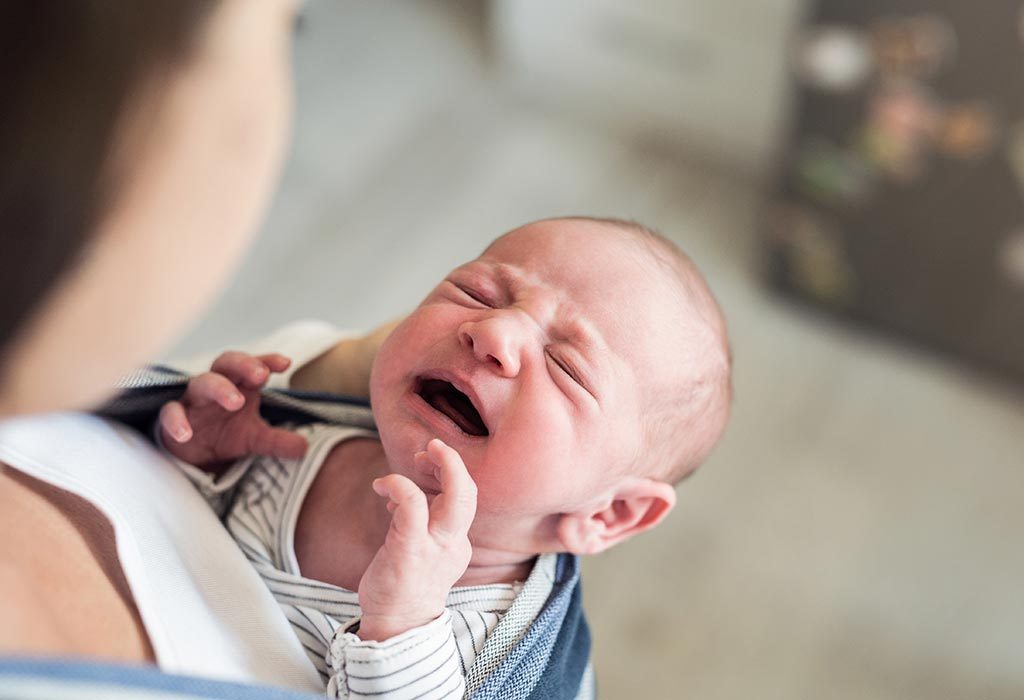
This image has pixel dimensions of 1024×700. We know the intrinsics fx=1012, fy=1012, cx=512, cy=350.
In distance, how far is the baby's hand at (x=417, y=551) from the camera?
2.04ft

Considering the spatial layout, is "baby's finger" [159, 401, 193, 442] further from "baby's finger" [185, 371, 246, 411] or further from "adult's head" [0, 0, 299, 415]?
"adult's head" [0, 0, 299, 415]

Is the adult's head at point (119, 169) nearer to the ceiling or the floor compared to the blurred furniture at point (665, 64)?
nearer to the ceiling

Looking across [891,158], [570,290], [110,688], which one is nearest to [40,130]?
[110,688]

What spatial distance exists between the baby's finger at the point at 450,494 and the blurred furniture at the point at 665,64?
5.25ft

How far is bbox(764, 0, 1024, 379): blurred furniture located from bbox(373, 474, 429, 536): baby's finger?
126 cm

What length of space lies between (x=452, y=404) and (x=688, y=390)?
0.19 metres

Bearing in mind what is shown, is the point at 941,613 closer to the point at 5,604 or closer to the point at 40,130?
the point at 5,604

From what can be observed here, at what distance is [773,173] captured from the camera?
7.16 ft

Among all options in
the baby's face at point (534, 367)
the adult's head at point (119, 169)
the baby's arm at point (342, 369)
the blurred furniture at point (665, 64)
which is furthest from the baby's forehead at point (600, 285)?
the blurred furniture at point (665, 64)

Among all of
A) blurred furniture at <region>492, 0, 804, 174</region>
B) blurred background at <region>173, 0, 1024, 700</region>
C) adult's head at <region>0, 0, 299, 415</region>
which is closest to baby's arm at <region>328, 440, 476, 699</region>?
adult's head at <region>0, 0, 299, 415</region>

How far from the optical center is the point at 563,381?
0.73 meters

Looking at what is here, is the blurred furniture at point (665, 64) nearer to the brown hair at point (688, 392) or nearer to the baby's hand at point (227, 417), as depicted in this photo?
the brown hair at point (688, 392)

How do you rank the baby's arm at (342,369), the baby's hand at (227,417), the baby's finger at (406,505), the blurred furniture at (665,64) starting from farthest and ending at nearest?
the blurred furniture at (665,64) → the baby's arm at (342,369) → the baby's hand at (227,417) → the baby's finger at (406,505)

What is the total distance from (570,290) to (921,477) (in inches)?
48.0
